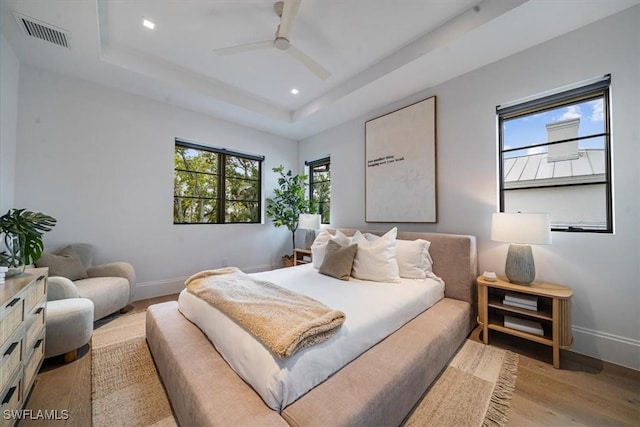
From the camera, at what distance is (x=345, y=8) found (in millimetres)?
2070

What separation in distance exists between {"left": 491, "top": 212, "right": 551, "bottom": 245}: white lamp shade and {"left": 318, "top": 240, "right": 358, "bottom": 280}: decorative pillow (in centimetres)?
129

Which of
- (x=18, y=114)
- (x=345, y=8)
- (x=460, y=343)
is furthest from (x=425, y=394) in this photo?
(x=18, y=114)

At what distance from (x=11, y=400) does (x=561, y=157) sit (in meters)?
4.12

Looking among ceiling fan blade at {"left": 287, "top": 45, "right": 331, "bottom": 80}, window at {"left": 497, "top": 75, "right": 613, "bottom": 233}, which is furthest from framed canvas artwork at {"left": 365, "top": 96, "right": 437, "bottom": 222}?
ceiling fan blade at {"left": 287, "top": 45, "right": 331, "bottom": 80}

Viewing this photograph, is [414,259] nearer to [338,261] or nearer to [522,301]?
[338,261]

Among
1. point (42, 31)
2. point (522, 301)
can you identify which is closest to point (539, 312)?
point (522, 301)

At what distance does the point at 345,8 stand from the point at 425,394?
9.82 ft

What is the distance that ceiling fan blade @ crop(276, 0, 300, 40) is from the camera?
5.60 ft

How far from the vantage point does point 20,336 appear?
4.27 feet

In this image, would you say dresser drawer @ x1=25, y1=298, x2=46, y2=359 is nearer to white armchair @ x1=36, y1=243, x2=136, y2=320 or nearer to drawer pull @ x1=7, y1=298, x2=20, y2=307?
drawer pull @ x1=7, y1=298, x2=20, y2=307

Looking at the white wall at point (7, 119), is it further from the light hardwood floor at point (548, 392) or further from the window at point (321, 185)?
the window at point (321, 185)

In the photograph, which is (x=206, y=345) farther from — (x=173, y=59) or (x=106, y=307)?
(x=173, y=59)

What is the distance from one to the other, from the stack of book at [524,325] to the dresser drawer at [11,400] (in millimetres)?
3202

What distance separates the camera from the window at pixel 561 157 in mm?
2000
